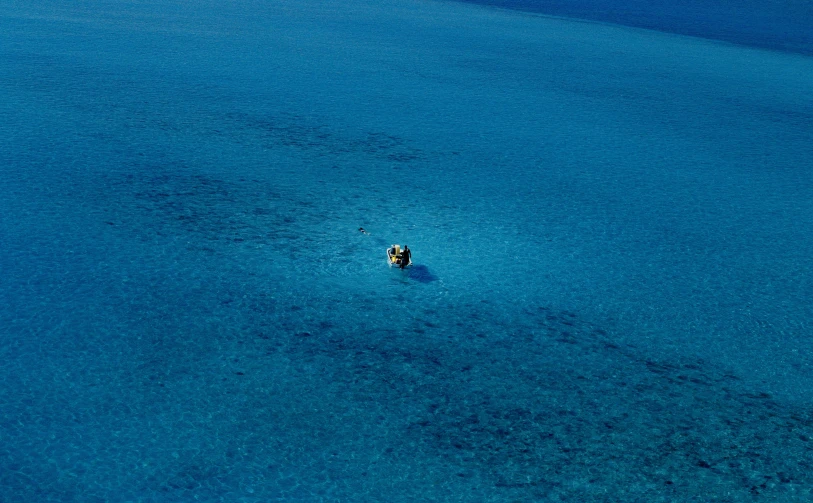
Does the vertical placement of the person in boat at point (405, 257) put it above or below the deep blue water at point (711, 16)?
below

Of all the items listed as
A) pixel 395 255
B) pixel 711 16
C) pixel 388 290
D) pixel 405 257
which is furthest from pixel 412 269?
pixel 711 16

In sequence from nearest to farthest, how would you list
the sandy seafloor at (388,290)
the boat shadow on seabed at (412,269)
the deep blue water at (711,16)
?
the sandy seafloor at (388,290), the boat shadow on seabed at (412,269), the deep blue water at (711,16)

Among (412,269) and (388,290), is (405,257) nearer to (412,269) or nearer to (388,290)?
(412,269)

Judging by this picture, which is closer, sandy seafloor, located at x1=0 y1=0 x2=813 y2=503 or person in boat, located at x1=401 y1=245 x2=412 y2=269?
sandy seafloor, located at x1=0 y1=0 x2=813 y2=503

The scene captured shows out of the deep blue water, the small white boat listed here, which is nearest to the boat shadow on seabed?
the small white boat

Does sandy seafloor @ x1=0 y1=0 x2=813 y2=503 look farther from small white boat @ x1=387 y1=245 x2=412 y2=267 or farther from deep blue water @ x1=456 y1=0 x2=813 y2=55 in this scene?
deep blue water @ x1=456 y1=0 x2=813 y2=55

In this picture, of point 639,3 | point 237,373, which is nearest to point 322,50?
point 237,373

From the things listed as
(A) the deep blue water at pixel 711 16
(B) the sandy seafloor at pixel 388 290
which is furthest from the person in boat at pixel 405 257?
(A) the deep blue water at pixel 711 16

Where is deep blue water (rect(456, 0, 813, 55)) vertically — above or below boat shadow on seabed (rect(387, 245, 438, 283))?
above

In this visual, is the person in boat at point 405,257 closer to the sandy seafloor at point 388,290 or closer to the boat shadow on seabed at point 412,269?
the boat shadow on seabed at point 412,269
